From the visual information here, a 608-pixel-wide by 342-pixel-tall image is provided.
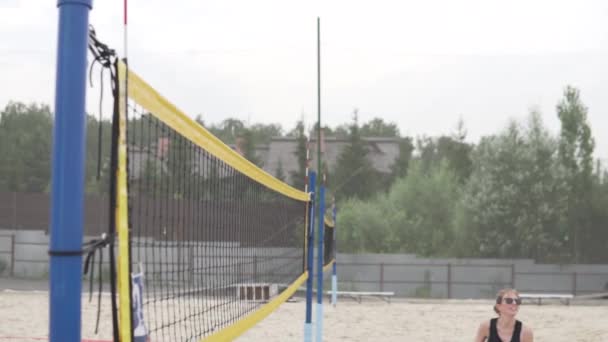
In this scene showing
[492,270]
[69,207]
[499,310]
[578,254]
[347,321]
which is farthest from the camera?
[578,254]

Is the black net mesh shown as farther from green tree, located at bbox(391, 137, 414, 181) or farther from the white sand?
green tree, located at bbox(391, 137, 414, 181)

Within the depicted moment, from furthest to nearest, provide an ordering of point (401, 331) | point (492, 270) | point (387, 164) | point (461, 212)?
1. point (387, 164)
2. point (461, 212)
3. point (492, 270)
4. point (401, 331)

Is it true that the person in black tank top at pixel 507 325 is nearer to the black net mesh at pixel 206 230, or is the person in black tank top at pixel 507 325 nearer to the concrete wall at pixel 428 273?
the black net mesh at pixel 206 230

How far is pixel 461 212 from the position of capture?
37.2m

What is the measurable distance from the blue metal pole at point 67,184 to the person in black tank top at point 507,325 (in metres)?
3.83

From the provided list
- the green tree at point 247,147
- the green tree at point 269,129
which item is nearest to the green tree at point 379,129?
the green tree at point 269,129

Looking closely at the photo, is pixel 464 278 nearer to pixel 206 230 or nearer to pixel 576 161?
pixel 576 161

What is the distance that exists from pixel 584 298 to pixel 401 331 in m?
13.6

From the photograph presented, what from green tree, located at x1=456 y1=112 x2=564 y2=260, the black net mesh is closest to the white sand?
the black net mesh

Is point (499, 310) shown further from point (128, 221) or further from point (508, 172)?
point (508, 172)

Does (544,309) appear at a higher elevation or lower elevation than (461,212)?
lower

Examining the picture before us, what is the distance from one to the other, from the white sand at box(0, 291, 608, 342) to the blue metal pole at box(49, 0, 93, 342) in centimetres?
903

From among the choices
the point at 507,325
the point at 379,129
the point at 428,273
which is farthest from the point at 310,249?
the point at 379,129

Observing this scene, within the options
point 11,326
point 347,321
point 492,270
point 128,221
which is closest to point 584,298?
point 492,270
